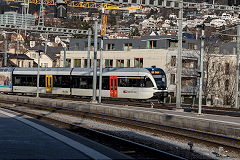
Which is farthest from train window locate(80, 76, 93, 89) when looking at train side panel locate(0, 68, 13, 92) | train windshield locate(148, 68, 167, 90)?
train side panel locate(0, 68, 13, 92)

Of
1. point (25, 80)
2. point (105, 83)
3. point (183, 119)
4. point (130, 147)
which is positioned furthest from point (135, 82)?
point (130, 147)

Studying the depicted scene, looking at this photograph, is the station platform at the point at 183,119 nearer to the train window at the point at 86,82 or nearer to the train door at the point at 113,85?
the train door at the point at 113,85

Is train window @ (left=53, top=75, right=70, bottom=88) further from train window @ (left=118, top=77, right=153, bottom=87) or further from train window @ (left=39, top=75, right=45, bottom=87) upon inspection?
train window @ (left=118, top=77, right=153, bottom=87)

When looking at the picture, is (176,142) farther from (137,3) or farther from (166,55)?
(166,55)

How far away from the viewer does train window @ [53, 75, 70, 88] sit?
48.0 meters

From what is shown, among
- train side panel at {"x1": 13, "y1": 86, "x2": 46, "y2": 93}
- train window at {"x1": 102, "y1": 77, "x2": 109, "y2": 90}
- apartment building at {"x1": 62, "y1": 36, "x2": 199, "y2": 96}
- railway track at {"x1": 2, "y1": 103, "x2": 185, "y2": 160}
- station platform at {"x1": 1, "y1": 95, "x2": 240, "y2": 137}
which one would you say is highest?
apartment building at {"x1": 62, "y1": 36, "x2": 199, "y2": 96}

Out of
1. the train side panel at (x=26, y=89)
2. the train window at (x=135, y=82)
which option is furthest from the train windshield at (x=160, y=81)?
the train side panel at (x=26, y=89)

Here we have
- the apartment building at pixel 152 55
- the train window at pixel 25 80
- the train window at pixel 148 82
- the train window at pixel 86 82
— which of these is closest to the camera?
the train window at pixel 148 82

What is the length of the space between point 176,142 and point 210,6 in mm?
12874

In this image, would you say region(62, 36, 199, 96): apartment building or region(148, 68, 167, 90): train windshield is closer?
region(148, 68, 167, 90): train windshield

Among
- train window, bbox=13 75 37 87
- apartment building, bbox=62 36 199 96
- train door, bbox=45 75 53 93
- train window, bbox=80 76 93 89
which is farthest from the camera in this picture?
apartment building, bbox=62 36 199 96

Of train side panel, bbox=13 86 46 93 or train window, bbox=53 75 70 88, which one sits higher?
train window, bbox=53 75 70 88

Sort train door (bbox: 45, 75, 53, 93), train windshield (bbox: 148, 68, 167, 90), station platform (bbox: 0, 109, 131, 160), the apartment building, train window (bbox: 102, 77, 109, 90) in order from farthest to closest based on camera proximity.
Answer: the apartment building < train door (bbox: 45, 75, 53, 93) < train window (bbox: 102, 77, 109, 90) < train windshield (bbox: 148, 68, 167, 90) < station platform (bbox: 0, 109, 131, 160)

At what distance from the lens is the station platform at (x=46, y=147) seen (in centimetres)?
1170
